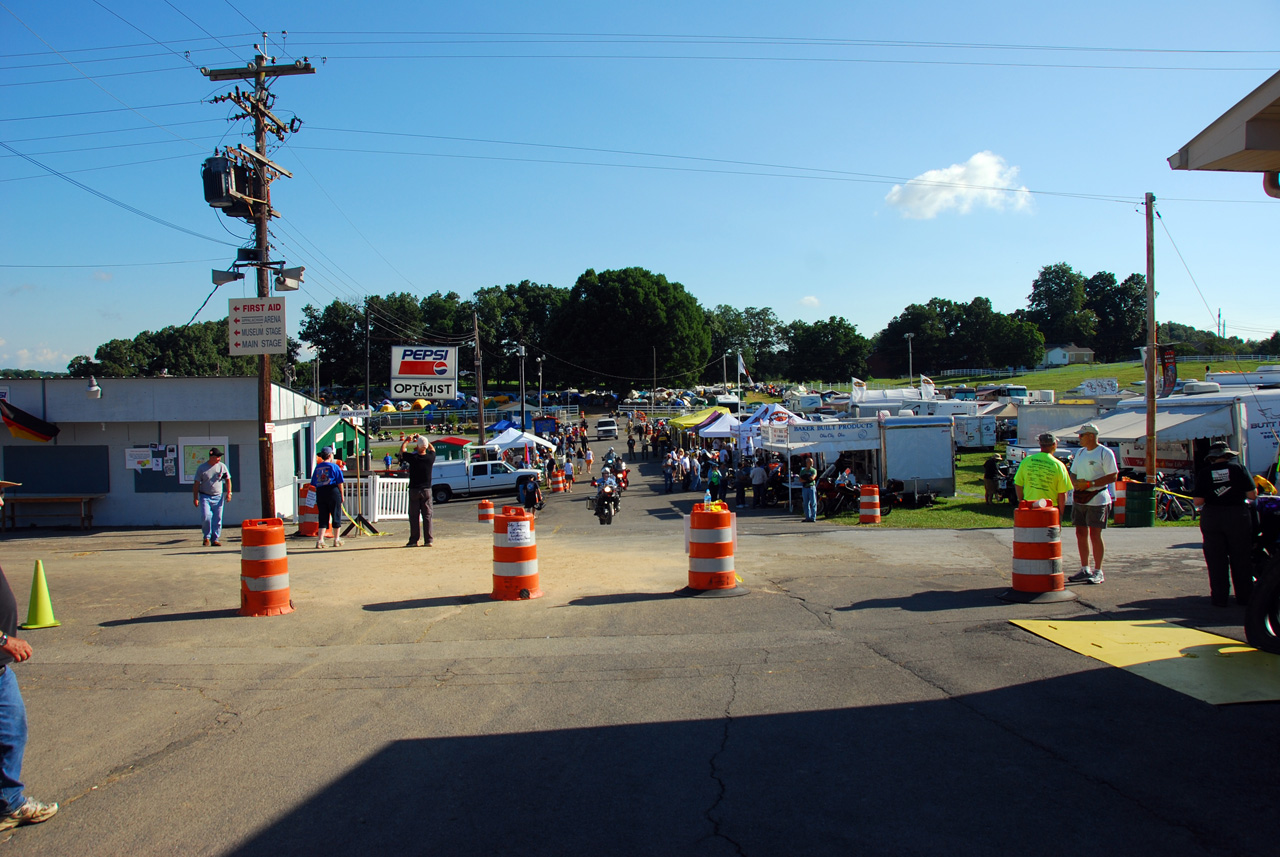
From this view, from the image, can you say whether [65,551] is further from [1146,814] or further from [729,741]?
[1146,814]

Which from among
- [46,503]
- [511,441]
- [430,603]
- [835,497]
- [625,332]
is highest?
[625,332]

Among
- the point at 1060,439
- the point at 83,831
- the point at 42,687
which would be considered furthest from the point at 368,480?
the point at 1060,439

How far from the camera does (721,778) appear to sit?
13.7ft

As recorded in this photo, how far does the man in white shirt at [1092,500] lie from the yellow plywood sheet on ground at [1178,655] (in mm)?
1664

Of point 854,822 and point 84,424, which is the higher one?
point 84,424

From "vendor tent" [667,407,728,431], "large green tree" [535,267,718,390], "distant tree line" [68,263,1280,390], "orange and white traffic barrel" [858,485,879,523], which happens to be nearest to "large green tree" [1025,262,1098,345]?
"distant tree line" [68,263,1280,390]

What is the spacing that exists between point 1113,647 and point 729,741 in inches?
140

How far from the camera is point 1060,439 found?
26.5 meters

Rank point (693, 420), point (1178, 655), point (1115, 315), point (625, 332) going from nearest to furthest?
1. point (1178, 655)
2. point (693, 420)
3. point (625, 332)
4. point (1115, 315)

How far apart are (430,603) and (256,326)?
35.5 ft

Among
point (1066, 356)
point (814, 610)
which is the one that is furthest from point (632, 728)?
point (1066, 356)

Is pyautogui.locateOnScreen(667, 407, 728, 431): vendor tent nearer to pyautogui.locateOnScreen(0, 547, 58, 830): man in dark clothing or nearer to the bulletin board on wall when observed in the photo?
the bulletin board on wall

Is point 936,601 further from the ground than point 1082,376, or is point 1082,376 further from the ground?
point 1082,376

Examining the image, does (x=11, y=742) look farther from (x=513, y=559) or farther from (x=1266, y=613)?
(x=1266, y=613)
